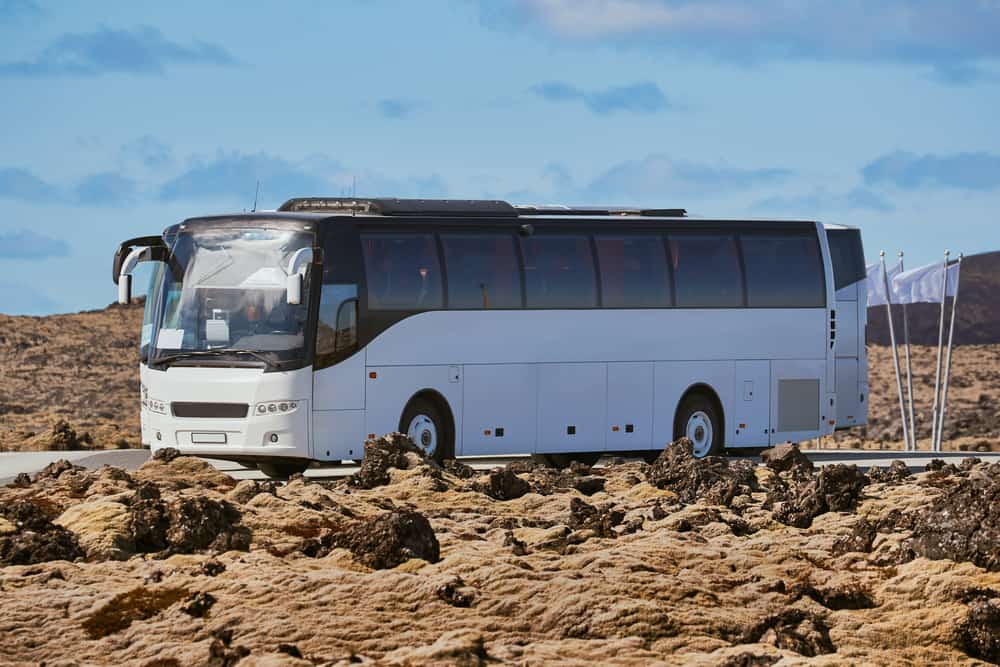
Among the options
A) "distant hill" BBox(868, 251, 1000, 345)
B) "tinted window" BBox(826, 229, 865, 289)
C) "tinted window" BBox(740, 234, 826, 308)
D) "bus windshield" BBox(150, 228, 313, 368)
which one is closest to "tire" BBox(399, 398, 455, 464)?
"bus windshield" BBox(150, 228, 313, 368)

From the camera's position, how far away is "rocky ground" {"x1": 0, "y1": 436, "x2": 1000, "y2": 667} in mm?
11445

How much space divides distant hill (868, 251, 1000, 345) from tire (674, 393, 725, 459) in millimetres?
71663

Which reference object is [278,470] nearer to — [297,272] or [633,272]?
[297,272]

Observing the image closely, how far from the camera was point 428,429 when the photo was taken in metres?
23.9

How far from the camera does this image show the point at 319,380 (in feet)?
73.9

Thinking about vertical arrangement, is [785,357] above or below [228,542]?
above

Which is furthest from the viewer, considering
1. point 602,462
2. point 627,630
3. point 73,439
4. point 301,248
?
point 73,439

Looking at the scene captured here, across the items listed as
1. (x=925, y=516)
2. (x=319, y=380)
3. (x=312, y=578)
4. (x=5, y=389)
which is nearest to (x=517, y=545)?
(x=312, y=578)

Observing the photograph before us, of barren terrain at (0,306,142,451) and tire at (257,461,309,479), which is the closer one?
tire at (257,461,309,479)

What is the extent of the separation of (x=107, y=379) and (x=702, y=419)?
52.5 meters

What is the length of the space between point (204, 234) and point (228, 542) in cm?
920

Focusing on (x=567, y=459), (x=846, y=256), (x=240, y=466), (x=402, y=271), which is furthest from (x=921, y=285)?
(x=402, y=271)

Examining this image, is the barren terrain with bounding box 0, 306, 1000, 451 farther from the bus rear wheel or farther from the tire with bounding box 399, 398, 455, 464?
the bus rear wheel

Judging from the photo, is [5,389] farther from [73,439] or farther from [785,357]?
[785,357]
